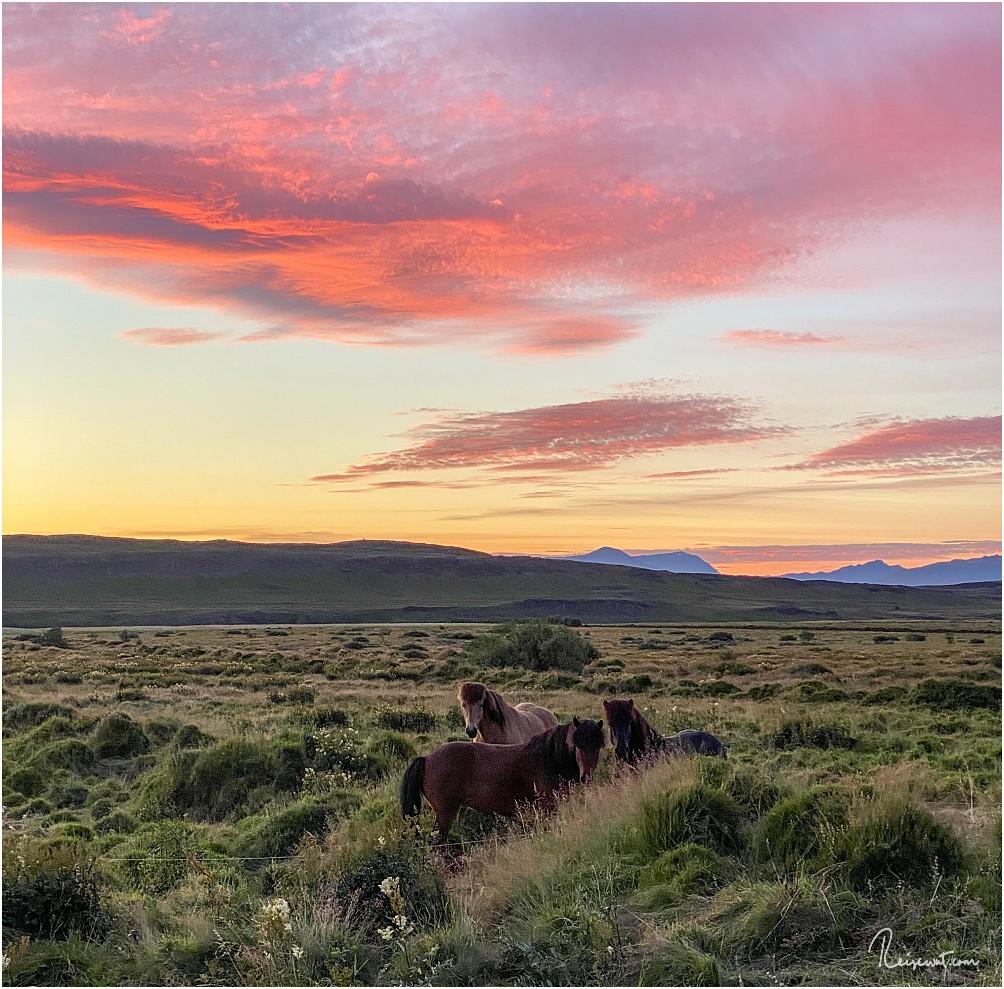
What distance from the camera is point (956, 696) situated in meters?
24.7

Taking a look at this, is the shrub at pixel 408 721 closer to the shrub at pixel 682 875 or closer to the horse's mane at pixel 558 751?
the horse's mane at pixel 558 751

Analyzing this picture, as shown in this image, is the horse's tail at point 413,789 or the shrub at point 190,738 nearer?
the horse's tail at point 413,789

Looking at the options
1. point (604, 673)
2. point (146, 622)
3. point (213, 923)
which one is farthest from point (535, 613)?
point (213, 923)

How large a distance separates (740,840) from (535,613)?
501ft

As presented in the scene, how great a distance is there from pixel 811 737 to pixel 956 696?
10434 mm

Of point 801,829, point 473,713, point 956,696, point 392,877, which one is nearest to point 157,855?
point 473,713

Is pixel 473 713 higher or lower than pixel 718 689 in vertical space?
higher

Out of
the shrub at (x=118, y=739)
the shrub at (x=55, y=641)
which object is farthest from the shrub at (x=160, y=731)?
the shrub at (x=55, y=641)

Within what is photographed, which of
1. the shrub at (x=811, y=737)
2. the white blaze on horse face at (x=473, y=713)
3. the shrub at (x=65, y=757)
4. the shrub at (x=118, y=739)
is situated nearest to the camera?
the white blaze on horse face at (x=473, y=713)

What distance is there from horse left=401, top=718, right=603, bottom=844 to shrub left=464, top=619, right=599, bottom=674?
31.7 metres

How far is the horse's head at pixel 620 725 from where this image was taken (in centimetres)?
930

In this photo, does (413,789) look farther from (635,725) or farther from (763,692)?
(763,692)

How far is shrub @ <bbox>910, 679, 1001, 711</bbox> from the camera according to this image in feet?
78.3

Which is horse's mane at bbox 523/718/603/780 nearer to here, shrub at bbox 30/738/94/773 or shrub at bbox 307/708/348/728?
shrub at bbox 307/708/348/728
